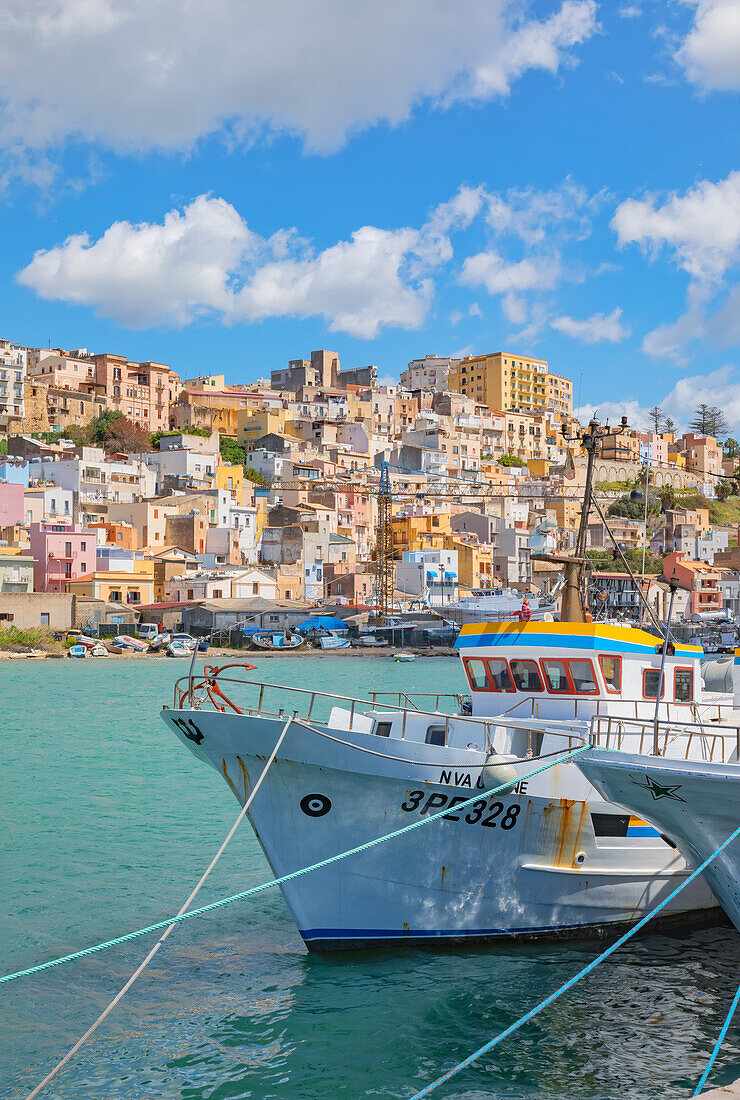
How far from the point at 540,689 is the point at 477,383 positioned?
127 meters

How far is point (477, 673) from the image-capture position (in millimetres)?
14008

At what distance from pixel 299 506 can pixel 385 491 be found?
676 centimetres

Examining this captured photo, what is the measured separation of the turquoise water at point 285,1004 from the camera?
897 centimetres

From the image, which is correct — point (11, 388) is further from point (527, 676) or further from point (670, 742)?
point (670, 742)

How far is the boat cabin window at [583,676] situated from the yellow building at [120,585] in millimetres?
51270

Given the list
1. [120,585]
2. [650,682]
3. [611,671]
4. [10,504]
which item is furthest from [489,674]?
[10,504]

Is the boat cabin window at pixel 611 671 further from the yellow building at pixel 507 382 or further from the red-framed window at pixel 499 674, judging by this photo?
the yellow building at pixel 507 382

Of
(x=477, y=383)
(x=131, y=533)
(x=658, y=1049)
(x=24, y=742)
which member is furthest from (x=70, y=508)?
(x=477, y=383)

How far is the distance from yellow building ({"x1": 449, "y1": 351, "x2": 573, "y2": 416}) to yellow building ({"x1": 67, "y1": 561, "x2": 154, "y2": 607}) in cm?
7717

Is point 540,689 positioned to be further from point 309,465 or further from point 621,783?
point 309,465

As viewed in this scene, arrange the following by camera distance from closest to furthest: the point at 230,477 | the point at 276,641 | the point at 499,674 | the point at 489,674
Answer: the point at 499,674 → the point at 489,674 → the point at 276,641 → the point at 230,477

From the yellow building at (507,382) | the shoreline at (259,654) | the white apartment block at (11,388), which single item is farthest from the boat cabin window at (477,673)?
the yellow building at (507,382)

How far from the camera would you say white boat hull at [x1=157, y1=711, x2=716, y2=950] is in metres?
11.5

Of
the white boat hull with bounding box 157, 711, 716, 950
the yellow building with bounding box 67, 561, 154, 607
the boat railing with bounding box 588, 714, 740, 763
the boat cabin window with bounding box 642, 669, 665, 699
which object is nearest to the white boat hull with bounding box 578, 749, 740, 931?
the white boat hull with bounding box 157, 711, 716, 950
